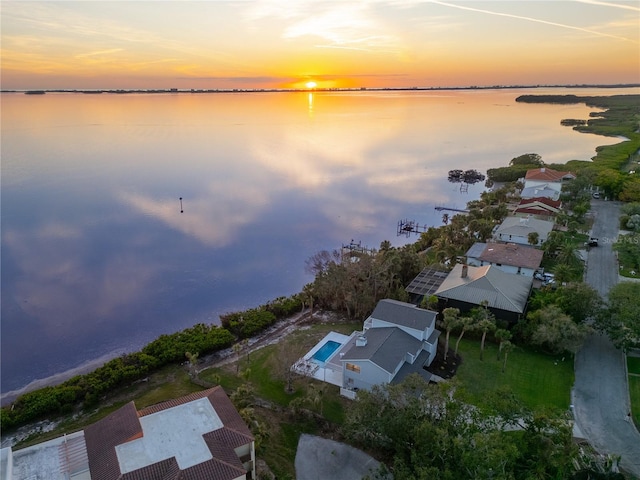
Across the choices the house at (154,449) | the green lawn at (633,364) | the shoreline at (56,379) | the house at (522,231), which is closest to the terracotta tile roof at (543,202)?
the house at (522,231)

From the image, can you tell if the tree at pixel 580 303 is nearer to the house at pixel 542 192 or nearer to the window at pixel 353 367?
the window at pixel 353 367

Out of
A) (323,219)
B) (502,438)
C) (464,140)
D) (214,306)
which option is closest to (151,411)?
(502,438)

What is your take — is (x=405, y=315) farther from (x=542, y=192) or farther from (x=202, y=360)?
(x=542, y=192)

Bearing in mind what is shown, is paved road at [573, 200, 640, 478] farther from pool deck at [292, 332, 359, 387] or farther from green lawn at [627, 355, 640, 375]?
pool deck at [292, 332, 359, 387]

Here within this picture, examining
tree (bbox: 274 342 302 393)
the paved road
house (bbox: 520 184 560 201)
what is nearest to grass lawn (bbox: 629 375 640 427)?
the paved road

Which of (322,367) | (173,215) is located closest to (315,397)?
(322,367)

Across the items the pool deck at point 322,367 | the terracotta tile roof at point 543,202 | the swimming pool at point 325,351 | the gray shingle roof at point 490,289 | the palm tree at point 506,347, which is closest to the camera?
the palm tree at point 506,347
